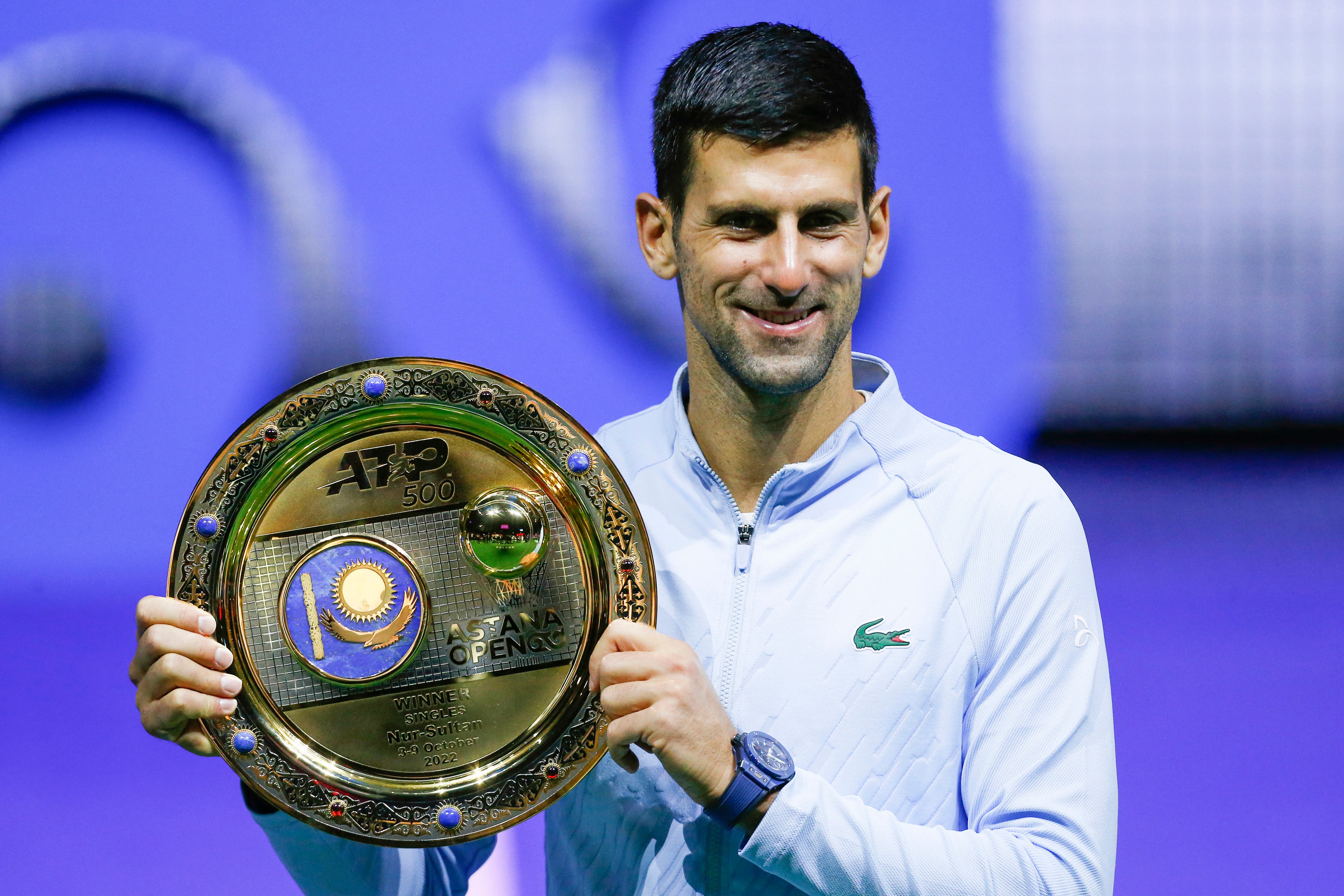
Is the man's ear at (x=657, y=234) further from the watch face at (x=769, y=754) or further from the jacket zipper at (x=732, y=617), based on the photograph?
the watch face at (x=769, y=754)

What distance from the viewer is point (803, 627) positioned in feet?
4.81

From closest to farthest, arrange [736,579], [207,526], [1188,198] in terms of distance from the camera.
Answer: [207,526], [736,579], [1188,198]

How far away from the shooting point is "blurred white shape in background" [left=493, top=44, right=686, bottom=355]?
7.80 feet

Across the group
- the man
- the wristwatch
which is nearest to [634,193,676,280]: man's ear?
the man

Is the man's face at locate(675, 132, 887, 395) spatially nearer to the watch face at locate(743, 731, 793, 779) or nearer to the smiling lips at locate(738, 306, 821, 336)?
the smiling lips at locate(738, 306, 821, 336)

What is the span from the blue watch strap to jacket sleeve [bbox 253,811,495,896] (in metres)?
0.37

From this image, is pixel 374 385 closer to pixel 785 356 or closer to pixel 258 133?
pixel 785 356

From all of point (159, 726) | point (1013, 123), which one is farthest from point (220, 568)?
point (1013, 123)

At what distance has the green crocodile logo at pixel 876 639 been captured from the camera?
143 centimetres

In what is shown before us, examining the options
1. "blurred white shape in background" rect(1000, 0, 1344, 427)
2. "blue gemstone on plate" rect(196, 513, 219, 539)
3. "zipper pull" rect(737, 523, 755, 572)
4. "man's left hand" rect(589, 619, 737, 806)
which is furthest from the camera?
"blurred white shape in background" rect(1000, 0, 1344, 427)

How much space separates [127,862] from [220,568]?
1363mm

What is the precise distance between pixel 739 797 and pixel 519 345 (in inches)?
50.8

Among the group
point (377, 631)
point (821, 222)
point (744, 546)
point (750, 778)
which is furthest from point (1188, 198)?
point (377, 631)

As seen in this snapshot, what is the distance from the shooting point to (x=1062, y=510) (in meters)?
1.49
